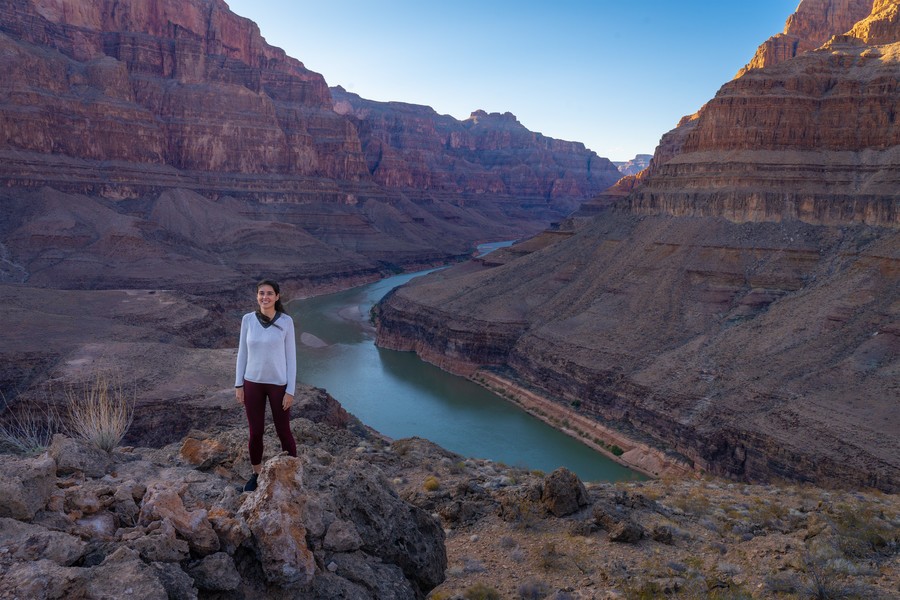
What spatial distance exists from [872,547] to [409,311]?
151 ft

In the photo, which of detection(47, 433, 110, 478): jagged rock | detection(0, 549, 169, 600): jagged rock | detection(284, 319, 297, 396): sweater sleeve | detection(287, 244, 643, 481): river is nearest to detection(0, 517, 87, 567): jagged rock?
detection(0, 549, 169, 600): jagged rock

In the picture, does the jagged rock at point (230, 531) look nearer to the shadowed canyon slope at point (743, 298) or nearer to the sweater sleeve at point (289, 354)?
the sweater sleeve at point (289, 354)

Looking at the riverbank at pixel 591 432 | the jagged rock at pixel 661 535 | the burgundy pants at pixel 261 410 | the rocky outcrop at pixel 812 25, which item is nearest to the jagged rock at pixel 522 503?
the jagged rock at pixel 661 535

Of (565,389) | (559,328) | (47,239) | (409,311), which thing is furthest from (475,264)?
(47,239)

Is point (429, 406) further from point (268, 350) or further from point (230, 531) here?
point (230, 531)

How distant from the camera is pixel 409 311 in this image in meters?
56.1

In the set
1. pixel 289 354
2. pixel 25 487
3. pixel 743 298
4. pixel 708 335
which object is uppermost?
pixel 289 354

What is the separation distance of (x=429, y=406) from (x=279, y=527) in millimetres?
34681

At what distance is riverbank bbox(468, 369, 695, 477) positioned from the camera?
3106cm

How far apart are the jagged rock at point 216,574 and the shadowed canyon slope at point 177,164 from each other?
206 ft

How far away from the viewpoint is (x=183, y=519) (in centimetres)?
642

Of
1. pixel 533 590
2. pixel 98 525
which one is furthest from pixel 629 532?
pixel 98 525

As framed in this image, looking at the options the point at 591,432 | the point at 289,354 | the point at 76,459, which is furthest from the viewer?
the point at 591,432

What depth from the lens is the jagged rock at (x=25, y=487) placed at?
5.99 m
